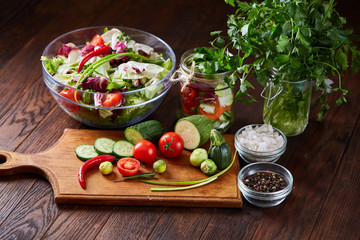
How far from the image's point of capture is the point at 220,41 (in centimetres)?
246

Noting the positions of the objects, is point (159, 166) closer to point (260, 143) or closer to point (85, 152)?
point (85, 152)

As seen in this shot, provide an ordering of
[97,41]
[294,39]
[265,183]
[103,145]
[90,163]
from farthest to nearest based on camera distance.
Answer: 1. [97,41]
2. [103,145]
3. [90,163]
4. [265,183]
5. [294,39]

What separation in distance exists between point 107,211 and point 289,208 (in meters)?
0.80

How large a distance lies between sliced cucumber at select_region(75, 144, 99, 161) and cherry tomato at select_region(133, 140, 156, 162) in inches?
8.0

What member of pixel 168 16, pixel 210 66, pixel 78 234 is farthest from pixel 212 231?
pixel 168 16

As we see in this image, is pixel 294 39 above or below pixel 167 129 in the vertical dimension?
above

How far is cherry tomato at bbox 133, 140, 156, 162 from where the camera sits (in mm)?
2486

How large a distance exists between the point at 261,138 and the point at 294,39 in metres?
0.54

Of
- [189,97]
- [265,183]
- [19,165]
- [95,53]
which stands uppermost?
[95,53]

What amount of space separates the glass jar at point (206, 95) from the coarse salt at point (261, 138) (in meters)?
0.15

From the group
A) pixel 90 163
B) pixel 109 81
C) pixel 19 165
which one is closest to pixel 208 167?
pixel 90 163

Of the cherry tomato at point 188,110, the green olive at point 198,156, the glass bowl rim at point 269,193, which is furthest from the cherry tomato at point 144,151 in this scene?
the glass bowl rim at point 269,193

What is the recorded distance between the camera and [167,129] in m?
2.79

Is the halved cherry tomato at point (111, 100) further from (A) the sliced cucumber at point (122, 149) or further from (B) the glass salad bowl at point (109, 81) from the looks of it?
(A) the sliced cucumber at point (122, 149)
